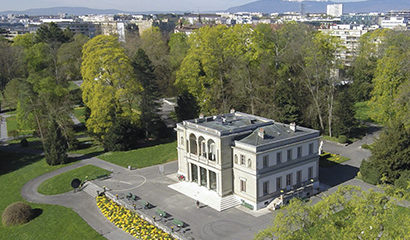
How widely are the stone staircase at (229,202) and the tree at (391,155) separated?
52.9 ft

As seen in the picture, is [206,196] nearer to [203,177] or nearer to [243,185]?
[203,177]

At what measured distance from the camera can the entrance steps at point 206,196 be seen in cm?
4016

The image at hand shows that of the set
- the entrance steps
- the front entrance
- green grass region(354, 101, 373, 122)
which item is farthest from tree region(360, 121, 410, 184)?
green grass region(354, 101, 373, 122)

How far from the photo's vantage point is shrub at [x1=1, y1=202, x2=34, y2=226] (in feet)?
131

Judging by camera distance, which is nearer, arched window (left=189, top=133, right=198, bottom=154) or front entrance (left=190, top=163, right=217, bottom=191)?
front entrance (left=190, top=163, right=217, bottom=191)

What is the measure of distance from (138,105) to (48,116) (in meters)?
14.5

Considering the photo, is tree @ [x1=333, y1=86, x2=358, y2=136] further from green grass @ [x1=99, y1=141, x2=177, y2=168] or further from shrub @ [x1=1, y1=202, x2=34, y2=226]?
shrub @ [x1=1, y1=202, x2=34, y2=226]

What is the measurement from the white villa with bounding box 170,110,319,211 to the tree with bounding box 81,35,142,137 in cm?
1716

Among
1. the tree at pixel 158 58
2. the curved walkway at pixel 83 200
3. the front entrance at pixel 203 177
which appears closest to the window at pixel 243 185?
the front entrance at pixel 203 177

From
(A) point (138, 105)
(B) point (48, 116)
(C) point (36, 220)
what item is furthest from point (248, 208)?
(B) point (48, 116)

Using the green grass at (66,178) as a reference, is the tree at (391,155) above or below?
above

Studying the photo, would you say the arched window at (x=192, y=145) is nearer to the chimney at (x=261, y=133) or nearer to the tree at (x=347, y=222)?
the chimney at (x=261, y=133)

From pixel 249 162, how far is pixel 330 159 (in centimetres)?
1842

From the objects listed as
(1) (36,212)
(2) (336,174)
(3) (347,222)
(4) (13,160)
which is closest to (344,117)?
(2) (336,174)
